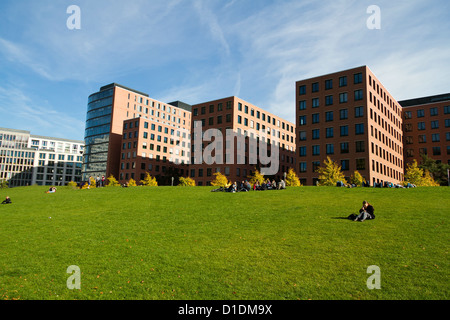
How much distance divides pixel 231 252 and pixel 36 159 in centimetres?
18017

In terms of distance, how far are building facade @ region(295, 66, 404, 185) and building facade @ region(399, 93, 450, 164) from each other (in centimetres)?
1503

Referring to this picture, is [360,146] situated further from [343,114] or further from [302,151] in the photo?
[302,151]

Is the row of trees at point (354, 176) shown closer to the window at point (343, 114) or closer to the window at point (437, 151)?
the window at point (343, 114)

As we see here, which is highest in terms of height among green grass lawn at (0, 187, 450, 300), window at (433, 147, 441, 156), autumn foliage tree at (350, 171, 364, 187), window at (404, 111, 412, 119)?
window at (404, 111, 412, 119)

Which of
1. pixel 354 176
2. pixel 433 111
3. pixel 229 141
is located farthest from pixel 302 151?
pixel 433 111

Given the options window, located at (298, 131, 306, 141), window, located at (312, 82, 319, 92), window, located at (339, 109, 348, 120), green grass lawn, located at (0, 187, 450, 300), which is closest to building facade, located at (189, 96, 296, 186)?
window, located at (298, 131, 306, 141)

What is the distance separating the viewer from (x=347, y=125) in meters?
70.1

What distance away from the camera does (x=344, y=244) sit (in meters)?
14.2

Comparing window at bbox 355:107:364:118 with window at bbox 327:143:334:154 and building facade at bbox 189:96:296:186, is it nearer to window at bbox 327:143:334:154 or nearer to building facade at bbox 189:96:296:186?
window at bbox 327:143:334:154

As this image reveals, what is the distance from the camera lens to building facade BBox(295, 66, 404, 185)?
2657 inches

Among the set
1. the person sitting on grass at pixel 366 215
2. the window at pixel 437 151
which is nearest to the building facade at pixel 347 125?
the window at pixel 437 151
